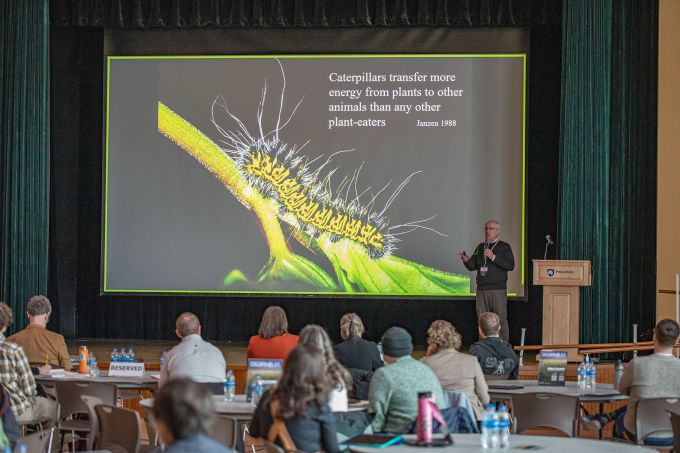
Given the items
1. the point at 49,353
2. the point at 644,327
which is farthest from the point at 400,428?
the point at 644,327

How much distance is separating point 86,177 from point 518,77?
16.4ft

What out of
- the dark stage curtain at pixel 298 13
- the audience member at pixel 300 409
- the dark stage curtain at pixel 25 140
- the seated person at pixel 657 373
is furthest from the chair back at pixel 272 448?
the dark stage curtain at pixel 25 140

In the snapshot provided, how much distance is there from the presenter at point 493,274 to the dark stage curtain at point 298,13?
2.48 meters

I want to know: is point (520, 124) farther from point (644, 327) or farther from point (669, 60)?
point (644, 327)

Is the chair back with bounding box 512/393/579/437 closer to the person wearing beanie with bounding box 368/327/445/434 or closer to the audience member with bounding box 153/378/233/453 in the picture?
the person wearing beanie with bounding box 368/327/445/434

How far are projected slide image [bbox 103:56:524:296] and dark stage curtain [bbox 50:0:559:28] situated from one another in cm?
42

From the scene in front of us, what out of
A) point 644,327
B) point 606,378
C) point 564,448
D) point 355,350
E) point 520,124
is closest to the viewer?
point 564,448

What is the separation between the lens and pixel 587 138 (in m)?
11.0

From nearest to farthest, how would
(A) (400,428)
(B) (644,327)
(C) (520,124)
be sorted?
(A) (400,428)
(B) (644,327)
(C) (520,124)

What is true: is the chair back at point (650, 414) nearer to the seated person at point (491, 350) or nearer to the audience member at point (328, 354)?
the seated person at point (491, 350)

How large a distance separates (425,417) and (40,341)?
3514 millimetres

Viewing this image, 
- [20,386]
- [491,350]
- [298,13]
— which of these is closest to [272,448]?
[20,386]

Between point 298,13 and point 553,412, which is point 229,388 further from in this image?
point 298,13

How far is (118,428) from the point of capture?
16.4 feet
